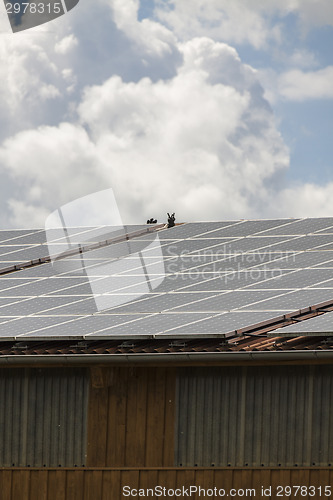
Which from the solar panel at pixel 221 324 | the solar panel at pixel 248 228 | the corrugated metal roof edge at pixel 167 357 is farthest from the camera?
the solar panel at pixel 248 228

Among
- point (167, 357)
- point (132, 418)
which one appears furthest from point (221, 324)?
point (132, 418)

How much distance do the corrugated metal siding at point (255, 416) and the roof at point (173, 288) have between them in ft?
2.82

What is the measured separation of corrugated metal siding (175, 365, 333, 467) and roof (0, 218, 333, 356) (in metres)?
0.86

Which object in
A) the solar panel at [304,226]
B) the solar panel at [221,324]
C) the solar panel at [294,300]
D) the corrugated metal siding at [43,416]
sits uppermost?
the solar panel at [304,226]

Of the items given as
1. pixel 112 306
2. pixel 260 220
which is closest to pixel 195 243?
pixel 260 220

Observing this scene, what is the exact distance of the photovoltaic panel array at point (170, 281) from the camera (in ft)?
69.3

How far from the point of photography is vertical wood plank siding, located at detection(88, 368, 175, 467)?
21031 mm

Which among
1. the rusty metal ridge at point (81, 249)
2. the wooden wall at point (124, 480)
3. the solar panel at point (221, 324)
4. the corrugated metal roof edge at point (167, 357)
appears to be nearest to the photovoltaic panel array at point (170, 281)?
the solar panel at point (221, 324)

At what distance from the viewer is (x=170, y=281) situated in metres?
25.0

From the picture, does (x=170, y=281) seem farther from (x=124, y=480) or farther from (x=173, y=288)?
(x=124, y=480)

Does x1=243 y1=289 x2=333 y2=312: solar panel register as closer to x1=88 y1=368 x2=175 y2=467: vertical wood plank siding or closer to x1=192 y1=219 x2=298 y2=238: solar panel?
x1=88 y1=368 x2=175 y2=467: vertical wood plank siding

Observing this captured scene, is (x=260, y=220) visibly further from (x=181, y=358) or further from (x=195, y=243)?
(x=181, y=358)

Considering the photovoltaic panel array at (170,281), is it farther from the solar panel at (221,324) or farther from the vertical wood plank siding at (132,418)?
the vertical wood plank siding at (132,418)

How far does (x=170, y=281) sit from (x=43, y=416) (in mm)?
5244
